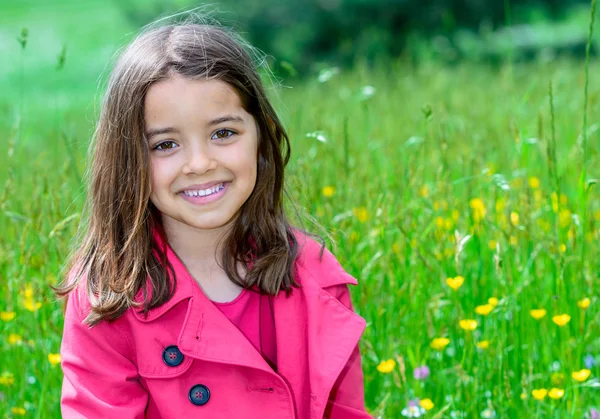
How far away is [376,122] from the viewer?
4.53m

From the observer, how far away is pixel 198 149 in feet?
5.67

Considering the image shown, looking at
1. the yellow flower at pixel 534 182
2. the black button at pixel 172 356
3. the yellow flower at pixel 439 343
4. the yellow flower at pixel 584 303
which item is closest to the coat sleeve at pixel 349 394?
the yellow flower at pixel 439 343

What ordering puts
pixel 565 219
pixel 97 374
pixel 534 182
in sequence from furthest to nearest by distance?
pixel 534 182 → pixel 565 219 → pixel 97 374

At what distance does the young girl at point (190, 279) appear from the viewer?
1.73 metres

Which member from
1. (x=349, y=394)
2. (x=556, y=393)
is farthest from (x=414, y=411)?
(x=556, y=393)

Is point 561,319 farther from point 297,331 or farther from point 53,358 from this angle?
point 53,358

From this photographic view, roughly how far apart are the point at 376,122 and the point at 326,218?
228 cm

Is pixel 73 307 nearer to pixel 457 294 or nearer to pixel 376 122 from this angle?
pixel 457 294

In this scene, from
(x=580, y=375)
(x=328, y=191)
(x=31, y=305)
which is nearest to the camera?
(x=580, y=375)

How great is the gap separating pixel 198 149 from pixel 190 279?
270 mm

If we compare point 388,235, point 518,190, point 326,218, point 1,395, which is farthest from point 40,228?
point 518,190

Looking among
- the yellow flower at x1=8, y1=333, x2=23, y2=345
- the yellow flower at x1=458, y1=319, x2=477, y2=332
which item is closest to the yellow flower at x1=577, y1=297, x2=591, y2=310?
the yellow flower at x1=458, y1=319, x2=477, y2=332

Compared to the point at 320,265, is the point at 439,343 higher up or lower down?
lower down

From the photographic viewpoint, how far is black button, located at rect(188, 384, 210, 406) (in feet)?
5.66
